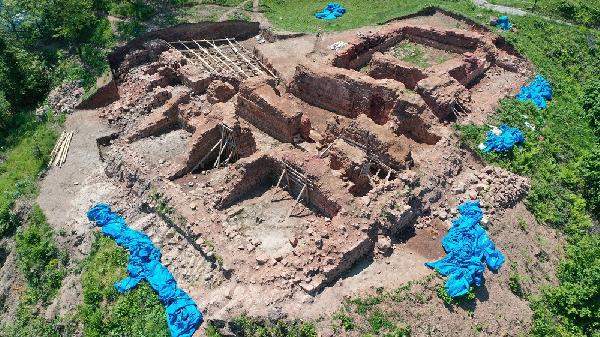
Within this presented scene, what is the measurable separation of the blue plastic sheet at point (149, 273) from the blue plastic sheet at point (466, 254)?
8084 millimetres

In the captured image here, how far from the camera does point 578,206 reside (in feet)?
63.0

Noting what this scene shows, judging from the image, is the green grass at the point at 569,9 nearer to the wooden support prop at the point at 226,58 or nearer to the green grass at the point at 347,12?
the green grass at the point at 347,12

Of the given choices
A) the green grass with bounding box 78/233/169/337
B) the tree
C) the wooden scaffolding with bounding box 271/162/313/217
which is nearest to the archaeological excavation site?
the wooden scaffolding with bounding box 271/162/313/217

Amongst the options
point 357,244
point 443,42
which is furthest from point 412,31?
point 357,244

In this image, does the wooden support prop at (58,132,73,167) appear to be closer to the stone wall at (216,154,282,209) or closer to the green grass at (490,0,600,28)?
the stone wall at (216,154,282,209)

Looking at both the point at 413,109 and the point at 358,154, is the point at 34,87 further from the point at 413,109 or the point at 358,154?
the point at 413,109

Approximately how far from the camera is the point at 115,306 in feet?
51.0

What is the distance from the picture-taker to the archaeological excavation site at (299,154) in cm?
1562

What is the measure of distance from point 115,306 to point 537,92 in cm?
2250

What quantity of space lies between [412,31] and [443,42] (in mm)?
2104

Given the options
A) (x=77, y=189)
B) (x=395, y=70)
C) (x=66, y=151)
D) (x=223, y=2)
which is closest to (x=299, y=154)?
(x=77, y=189)

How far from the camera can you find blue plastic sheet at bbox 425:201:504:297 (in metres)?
15.0

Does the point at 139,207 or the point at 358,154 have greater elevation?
the point at 358,154

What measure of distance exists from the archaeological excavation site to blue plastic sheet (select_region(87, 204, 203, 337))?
0.46m
